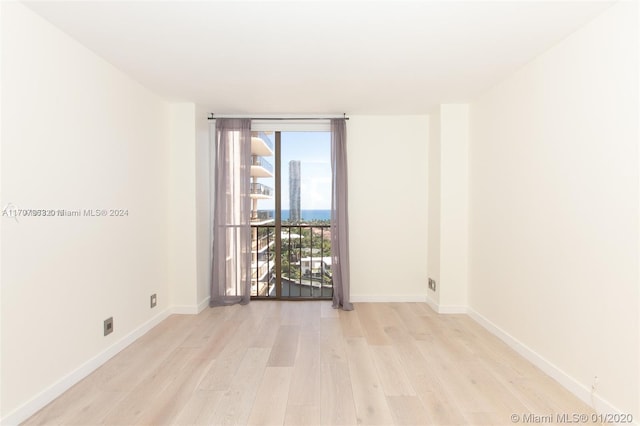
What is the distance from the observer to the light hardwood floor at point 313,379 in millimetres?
1818

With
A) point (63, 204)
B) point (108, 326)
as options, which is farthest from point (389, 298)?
point (63, 204)

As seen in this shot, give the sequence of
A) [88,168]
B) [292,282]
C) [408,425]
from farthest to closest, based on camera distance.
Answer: [292,282] < [88,168] < [408,425]

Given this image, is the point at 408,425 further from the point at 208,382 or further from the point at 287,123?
the point at 287,123

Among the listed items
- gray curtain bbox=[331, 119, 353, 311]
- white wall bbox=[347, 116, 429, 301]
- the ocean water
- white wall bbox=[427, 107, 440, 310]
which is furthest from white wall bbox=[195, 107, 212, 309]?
white wall bbox=[427, 107, 440, 310]

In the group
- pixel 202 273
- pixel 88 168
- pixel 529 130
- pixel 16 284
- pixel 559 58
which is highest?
pixel 559 58

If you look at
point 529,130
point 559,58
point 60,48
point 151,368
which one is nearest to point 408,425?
point 151,368

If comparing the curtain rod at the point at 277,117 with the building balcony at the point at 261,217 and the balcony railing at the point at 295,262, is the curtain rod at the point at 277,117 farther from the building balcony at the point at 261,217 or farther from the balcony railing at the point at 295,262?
the balcony railing at the point at 295,262

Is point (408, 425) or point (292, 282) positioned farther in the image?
point (292, 282)

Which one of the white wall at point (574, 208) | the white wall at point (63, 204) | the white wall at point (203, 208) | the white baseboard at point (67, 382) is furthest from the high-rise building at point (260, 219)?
the white wall at point (574, 208)

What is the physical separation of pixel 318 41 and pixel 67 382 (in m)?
2.79

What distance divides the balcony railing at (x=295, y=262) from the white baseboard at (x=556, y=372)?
6.48 feet

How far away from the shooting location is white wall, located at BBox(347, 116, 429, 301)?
3.92 meters

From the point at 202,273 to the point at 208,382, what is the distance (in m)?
1.73

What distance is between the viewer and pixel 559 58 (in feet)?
7.04
